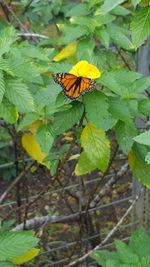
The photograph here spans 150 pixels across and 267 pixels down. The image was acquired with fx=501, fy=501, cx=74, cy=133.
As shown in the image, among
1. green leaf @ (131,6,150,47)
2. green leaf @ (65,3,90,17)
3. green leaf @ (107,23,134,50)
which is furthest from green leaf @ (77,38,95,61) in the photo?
green leaf @ (131,6,150,47)

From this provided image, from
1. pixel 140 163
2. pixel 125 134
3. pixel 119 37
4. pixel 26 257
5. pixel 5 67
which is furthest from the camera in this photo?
pixel 26 257

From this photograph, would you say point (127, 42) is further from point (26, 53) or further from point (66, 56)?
point (26, 53)

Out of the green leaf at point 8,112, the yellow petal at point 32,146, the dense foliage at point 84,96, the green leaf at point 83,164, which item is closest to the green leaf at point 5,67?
the dense foliage at point 84,96

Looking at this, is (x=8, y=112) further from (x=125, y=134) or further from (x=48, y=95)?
(x=125, y=134)

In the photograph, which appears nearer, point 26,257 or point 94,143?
point 94,143

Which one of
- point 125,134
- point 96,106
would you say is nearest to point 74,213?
point 125,134

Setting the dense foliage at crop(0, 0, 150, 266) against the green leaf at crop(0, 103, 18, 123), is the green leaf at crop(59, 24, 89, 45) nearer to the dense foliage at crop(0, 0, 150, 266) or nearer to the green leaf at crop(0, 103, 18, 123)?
the dense foliage at crop(0, 0, 150, 266)
